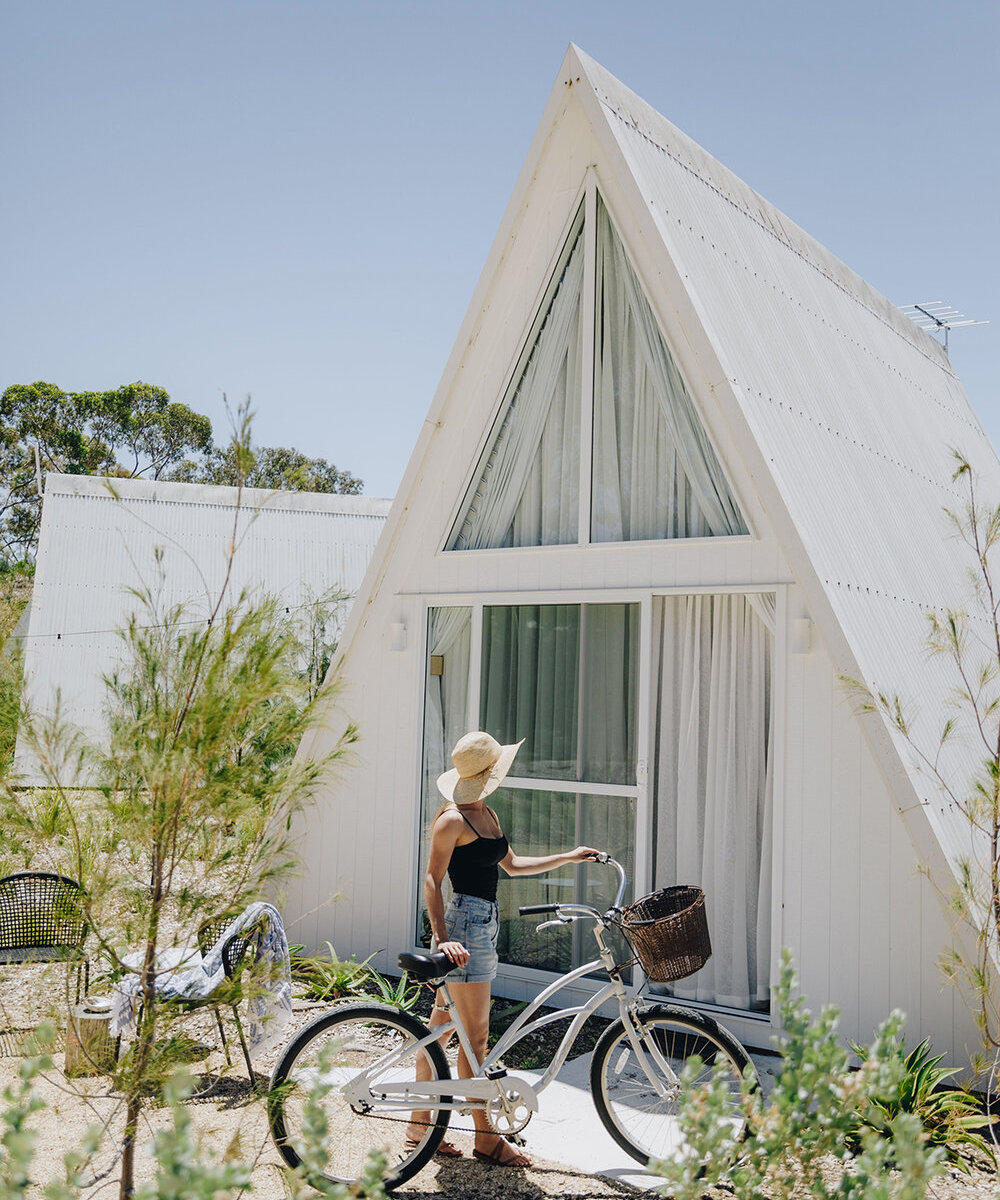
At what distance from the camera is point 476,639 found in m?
6.43

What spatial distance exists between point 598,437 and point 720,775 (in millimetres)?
2165

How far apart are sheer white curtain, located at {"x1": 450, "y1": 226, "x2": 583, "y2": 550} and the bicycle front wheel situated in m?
3.08

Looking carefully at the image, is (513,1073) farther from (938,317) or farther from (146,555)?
(146,555)

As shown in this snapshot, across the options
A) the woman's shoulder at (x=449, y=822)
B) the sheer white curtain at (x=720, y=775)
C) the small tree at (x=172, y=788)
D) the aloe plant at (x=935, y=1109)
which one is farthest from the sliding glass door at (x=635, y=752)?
the small tree at (x=172, y=788)

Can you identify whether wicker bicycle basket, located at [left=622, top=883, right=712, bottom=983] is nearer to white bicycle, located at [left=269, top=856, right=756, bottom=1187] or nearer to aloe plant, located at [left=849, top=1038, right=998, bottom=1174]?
white bicycle, located at [left=269, top=856, right=756, bottom=1187]

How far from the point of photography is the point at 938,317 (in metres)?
12.3

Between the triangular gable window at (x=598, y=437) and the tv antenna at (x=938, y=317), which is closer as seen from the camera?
the triangular gable window at (x=598, y=437)

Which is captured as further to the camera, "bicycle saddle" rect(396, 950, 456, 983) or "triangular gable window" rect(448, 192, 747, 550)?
"triangular gable window" rect(448, 192, 747, 550)

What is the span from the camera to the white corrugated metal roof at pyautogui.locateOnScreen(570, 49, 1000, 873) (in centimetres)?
527

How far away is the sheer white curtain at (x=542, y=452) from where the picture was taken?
20.8 feet

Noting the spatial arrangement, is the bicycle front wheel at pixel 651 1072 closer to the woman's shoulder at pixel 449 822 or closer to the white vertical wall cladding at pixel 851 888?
the woman's shoulder at pixel 449 822

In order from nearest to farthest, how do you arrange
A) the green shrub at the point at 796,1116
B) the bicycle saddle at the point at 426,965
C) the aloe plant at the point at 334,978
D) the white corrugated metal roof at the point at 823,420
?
1. the green shrub at the point at 796,1116
2. the bicycle saddle at the point at 426,965
3. the white corrugated metal roof at the point at 823,420
4. the aloe plant at the point at 334,978

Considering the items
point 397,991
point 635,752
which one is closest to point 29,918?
point 397,991

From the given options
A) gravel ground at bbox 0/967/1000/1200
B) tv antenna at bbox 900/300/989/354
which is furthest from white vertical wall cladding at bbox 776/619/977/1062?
tv antenna at bbox 900/300/989/354
